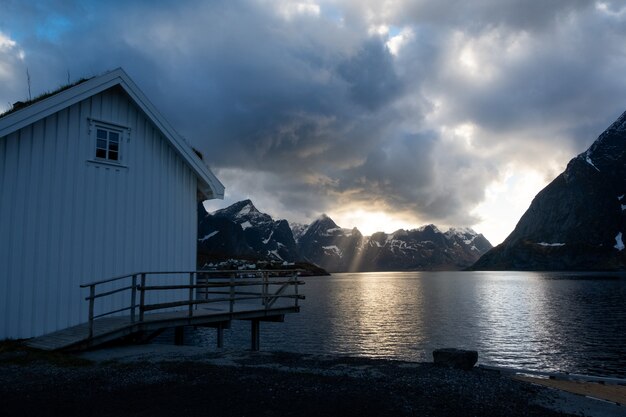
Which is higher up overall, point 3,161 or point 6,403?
point 3,161

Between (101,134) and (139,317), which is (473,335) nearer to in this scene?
(139,317)

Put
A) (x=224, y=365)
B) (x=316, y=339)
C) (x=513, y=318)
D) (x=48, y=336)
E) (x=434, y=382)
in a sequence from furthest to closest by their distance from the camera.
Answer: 1. (x=513, y=318)
2. (x=316, y=339)
3. (x=48, y=336)
4. (x=224, y=365)
5. (x=434, y=382)

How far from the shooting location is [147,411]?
902 centimetres

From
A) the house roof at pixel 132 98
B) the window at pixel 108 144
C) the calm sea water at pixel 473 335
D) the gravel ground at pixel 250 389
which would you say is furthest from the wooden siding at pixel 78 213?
the calm sea water at pixel 473 335

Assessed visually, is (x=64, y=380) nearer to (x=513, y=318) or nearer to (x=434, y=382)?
(x=434, y=382)

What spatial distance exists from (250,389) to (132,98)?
13.8m

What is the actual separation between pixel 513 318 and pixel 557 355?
24.7m

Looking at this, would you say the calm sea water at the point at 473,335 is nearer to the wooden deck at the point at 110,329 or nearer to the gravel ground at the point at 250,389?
the wooden deck at the point at 110,329

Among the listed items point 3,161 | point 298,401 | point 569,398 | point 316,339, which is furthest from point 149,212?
point 316,339

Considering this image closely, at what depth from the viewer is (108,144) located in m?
18.7

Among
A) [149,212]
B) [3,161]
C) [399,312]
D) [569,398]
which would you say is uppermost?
[3,161]

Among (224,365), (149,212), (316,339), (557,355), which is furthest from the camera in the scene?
(316,339)

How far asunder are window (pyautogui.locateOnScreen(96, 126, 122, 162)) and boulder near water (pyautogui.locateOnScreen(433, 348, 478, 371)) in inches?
570

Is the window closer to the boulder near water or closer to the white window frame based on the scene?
the white window frame
